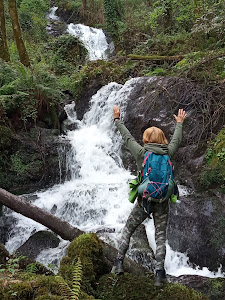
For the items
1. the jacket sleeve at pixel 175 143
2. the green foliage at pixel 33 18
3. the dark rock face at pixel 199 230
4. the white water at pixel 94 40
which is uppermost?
the green foliage at pixel 33 18

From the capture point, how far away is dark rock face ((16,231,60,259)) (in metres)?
7.11

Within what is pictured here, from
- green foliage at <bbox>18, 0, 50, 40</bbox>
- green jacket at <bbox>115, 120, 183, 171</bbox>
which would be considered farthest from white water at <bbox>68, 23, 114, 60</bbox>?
green jacket at <bbox>115, 120, 183, 171</bbox>

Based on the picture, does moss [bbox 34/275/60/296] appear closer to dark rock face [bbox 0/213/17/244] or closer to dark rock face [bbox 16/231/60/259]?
dark rock face [bbox 16/231/60/259]

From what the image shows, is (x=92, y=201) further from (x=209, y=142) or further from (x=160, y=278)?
(x=160, y=278)

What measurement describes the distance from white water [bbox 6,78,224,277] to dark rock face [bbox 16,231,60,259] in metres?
0.17

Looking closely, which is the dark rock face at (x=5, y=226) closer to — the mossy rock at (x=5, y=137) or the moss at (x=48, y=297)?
the mossy rock at (x=5, y=137)

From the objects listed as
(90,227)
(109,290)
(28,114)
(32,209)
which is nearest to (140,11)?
(28,114)

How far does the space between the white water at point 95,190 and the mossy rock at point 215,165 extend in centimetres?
183

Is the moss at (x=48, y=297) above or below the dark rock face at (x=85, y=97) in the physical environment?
below

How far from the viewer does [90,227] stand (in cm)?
787

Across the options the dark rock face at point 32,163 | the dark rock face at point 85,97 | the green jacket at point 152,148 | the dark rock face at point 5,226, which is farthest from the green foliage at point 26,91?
the green jacket at point 152,148

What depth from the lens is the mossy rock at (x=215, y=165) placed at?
716cm

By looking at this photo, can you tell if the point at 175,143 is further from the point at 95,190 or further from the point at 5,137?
the point at 5,137

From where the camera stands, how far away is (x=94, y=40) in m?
24.0
